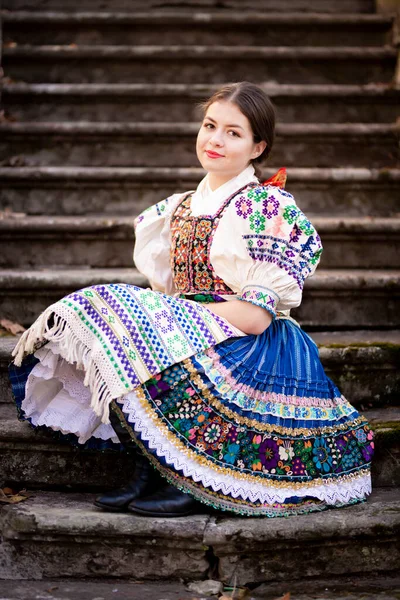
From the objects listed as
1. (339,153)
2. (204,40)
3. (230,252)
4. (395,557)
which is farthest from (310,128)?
(395,557)

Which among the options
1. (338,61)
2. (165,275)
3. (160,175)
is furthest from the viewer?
(338,61)

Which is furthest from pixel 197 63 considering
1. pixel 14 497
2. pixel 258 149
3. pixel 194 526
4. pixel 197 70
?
pixel 194 526

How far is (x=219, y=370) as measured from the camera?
2297 mm

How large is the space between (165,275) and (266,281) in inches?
19.8

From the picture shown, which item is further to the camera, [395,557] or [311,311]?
[311,311]

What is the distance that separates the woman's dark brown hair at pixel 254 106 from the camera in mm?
2513

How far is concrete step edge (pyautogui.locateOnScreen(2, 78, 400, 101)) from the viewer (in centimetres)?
423

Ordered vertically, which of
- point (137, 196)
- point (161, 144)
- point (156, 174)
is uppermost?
point (161, 144)

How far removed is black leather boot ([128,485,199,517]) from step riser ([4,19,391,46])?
326 cm

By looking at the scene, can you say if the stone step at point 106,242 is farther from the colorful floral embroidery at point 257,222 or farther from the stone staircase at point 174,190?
the colorful floral embroidery at point 257,222

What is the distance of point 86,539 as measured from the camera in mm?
2238

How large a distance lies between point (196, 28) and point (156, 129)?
41.6 inches

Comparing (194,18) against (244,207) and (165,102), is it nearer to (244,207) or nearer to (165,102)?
(165,102)

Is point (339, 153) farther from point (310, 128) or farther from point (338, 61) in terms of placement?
point (338, 61)
